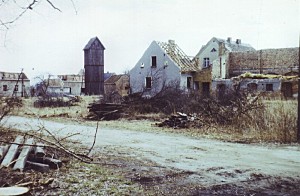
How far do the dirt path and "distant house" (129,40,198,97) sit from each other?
26561mm

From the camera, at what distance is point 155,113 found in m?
22.3

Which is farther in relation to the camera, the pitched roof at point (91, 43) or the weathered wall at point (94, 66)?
the weathered wall at point (94, 66)

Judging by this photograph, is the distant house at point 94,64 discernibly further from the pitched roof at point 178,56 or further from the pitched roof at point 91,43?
the pitched roof at point 178,56

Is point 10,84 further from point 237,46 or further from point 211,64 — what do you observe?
point 237,46

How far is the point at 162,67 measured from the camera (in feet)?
134

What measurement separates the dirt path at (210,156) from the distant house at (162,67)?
26.6 m

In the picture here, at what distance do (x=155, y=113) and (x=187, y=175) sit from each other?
49.4 feet

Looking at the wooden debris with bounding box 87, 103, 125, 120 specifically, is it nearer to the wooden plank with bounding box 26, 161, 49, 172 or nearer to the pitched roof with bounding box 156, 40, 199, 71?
the wooden plank with bounding box 26, 161, 49, 172

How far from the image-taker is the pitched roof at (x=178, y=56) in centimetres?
4066

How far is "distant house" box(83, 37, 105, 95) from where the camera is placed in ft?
158

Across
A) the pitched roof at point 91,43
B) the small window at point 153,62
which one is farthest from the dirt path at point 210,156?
the pitched roof at point 91,43

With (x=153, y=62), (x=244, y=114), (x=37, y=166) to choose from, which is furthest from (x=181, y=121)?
(x=153, y=62)

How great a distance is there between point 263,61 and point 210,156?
3795cm

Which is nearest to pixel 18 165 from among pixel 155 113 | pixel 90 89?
pixel 155 113
